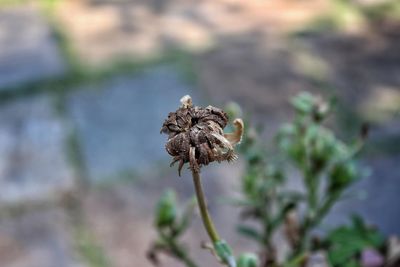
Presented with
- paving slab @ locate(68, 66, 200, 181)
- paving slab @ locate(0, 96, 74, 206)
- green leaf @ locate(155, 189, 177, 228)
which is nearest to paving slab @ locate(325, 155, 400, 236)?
paving slab @ locate(68, 66, 200, 181)

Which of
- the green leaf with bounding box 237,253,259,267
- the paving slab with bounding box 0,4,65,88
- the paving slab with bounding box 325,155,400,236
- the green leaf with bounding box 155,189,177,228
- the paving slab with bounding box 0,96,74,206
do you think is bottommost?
the green leaf with bounding box 237,253,259,267

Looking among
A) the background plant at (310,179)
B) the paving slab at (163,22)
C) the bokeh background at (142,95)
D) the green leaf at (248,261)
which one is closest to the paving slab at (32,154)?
the bokeh background at (142,95)

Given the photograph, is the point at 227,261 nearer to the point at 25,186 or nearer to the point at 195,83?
the point at 25,186

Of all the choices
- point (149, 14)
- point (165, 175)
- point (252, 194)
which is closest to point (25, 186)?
point (165, 175)

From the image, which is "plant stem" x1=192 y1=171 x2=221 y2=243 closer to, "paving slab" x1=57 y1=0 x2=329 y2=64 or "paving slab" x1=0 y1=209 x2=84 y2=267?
"paving slab" x1=0 y1=209 x2=84 y2=267

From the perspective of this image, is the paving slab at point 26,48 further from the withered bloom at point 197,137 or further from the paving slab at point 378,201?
the withered bloom at point 197,137

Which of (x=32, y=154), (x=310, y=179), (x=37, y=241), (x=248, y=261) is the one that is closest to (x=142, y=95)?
(x=32, y=154)

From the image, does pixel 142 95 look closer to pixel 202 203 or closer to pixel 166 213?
pixel 166 213
